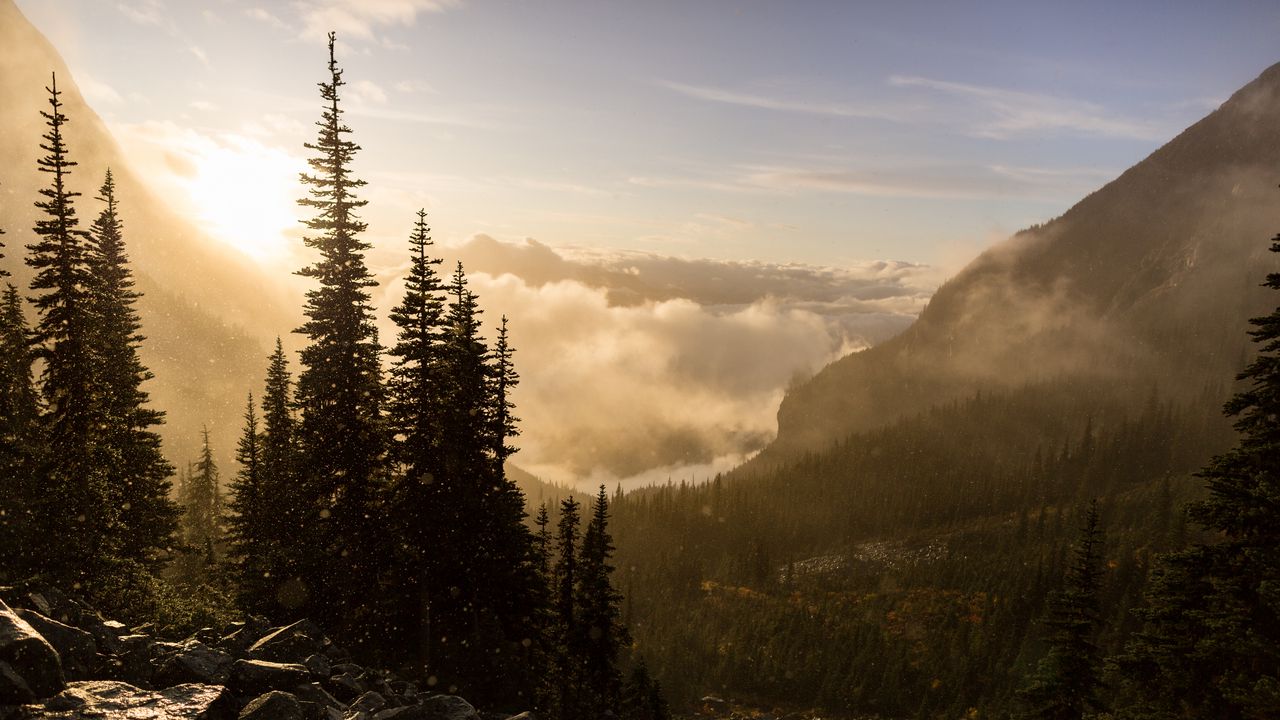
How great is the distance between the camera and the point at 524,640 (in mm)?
30344

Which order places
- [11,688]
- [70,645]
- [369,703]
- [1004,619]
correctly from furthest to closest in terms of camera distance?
1. [1004,619]
2. [369,703]
3. [70,645]
4. [11,688]

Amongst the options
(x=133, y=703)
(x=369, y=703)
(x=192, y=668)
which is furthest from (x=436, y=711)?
(x=133, y=703)

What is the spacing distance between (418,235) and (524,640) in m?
20.3

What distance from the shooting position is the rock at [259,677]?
36.1 feet

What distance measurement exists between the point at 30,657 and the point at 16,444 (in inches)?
824

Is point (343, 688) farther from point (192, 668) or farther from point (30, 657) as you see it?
point (30, 657)

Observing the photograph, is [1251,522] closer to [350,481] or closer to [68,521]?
[350,481]

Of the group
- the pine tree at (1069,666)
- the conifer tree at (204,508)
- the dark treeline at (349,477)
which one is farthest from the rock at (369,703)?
the conifer tree at (204,508)

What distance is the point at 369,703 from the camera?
1212cm

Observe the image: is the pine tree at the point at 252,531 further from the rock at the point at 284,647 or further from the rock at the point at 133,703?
the rock at the point at 133,703

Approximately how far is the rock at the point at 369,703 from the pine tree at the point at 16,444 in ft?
38.7

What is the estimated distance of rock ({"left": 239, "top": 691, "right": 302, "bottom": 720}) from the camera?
9.74 metres

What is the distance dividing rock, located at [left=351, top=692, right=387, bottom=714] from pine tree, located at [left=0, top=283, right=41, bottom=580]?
38.7ft

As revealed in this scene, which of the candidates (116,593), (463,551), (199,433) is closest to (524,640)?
(463,551)
